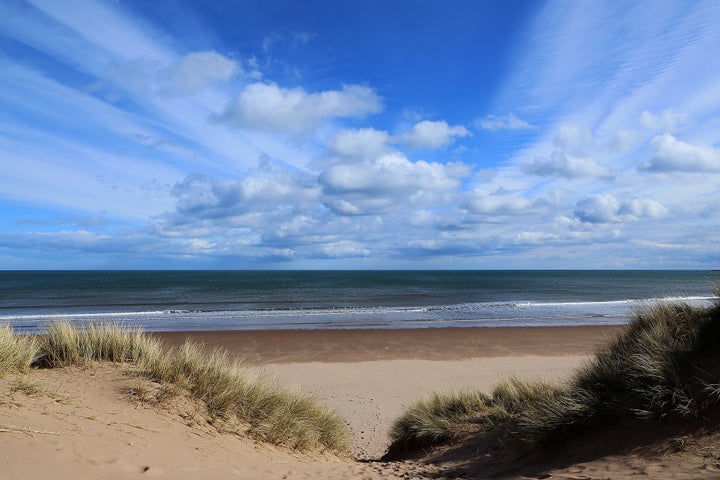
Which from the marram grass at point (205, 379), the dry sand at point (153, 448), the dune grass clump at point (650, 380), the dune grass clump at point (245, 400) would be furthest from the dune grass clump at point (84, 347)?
the dune grass clump at point (650, 380)

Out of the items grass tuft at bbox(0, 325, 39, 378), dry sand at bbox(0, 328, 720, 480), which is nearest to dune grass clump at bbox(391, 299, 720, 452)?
dry sand at bbox(0, 328, 720, 480)

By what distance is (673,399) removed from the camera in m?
4.67

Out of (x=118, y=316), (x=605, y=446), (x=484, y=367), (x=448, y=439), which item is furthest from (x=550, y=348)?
(x=118, y=316)

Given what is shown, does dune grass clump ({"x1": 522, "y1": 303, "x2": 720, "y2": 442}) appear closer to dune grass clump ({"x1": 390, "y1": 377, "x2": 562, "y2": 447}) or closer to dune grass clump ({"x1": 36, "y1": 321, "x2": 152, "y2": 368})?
dune grass clump ({"x1": 390, "y1": 377, "x2": 562, "y2": 447})

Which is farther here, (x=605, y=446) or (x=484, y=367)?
(x=484, y=367)

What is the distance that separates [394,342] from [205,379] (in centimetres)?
1437

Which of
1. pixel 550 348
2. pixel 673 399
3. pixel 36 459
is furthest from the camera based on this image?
pixel 550 348

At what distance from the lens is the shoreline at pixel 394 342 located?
17.4m

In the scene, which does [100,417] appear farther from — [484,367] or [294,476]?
[484,367]

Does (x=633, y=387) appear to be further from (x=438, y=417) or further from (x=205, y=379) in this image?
(x=205, y=379)

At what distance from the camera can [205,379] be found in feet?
21.1

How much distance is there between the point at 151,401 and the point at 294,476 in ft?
7.70

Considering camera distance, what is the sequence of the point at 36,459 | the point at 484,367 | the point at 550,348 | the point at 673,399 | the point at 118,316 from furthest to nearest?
the point at 118,316 < the point at 550,348 < the point at 484,367 < the point at 673,399 < the point at 36,459

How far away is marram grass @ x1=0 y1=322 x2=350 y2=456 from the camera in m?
6.14
